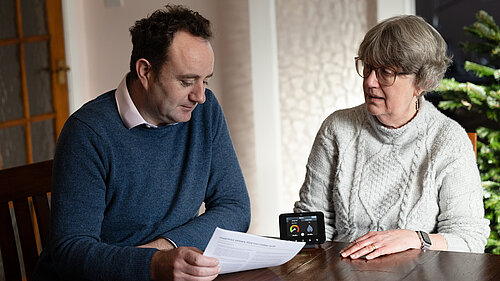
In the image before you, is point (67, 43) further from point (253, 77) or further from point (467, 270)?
point (467, 270)

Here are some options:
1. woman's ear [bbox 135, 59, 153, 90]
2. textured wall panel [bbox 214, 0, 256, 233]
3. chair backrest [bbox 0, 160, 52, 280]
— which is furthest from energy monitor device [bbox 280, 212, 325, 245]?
textured wall panel [bbox 214, 0, 256, 233]

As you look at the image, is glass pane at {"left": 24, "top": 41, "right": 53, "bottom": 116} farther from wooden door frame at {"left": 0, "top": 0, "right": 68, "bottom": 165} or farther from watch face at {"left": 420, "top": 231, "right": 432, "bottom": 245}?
watch face at {"left": 420, "top": 231, "right": 432, "bottom": 245}

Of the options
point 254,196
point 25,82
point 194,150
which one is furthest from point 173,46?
point 25,82

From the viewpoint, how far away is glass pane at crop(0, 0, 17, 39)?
3.54 metres

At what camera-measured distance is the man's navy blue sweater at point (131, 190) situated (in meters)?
1.52

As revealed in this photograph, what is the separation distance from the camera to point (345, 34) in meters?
3.32

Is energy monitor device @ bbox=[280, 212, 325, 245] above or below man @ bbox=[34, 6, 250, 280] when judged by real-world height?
below

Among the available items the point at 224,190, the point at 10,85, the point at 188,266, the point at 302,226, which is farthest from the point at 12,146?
the point at 188,266

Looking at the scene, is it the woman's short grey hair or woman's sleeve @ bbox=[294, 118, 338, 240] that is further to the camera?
woman's sleeve @ bbox=[294, 118, 338, 240]

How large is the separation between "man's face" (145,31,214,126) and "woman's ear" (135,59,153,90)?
0.01 meters

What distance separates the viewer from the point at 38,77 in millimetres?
3736

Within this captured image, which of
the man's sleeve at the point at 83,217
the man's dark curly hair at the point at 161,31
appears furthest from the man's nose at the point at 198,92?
the man's sleeve at the point at 83,217

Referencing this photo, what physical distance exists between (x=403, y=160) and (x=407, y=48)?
335mm

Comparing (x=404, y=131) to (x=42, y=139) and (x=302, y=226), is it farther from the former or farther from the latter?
(x=42, y=139)
